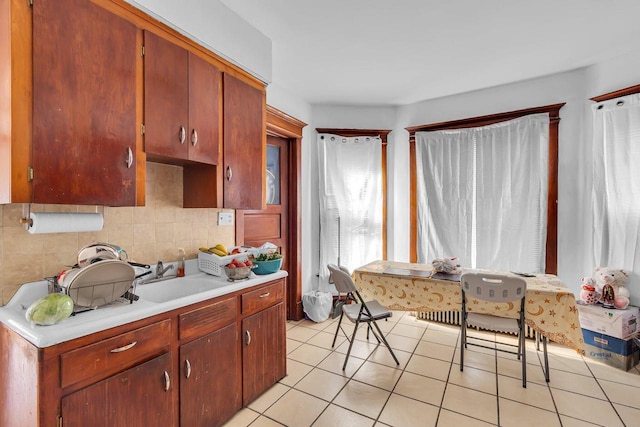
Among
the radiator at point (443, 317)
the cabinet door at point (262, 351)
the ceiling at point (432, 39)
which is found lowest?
the radiator at point (443, 317)

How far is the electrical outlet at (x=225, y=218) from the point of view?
8.37ft

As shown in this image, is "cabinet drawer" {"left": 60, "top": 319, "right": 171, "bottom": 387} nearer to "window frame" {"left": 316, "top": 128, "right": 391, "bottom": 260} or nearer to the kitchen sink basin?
the kitchen sink basin

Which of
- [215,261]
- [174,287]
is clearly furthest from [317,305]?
[174,287]

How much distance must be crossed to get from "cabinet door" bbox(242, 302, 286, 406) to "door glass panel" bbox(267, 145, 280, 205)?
147cm

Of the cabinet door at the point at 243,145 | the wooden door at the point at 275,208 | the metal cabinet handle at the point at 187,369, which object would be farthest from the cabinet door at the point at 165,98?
the wooden door at the point at 275,208

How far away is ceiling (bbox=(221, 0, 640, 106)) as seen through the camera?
2.06 m

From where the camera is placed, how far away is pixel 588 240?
9.63 ft

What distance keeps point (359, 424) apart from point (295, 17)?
9.05ft

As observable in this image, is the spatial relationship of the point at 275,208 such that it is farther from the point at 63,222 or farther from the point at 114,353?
the point at 114,353

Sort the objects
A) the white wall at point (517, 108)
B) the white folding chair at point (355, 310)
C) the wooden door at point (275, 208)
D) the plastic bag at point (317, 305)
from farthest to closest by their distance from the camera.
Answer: the plastic bag at point (317, 305) < the wooden door at point (275, 208) < the white wall at point (517, 108) < the white folding chair at point (355, 310)

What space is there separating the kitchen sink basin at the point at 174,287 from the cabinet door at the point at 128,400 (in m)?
0.51

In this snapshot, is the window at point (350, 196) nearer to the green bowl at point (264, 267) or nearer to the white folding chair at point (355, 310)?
the white folding chair at point (355, 310)

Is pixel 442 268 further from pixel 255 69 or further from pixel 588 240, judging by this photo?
pixel 255 69

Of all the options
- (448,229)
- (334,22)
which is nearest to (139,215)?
(334,22)
